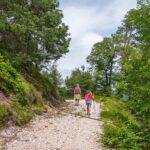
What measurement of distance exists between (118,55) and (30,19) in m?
33.6

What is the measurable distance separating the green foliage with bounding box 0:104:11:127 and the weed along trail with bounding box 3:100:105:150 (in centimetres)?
89

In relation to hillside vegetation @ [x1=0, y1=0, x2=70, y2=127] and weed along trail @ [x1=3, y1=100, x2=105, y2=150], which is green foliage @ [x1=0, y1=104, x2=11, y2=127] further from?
hillside vegetation @ [x1=0, y1=0, x2=70, y2=127]

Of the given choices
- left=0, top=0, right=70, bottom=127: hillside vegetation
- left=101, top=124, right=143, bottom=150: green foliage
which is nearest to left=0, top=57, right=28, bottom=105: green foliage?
left=0, top=0, right=70, bottom=127: hillside vegetation

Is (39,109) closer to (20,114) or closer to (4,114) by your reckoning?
(20,114)

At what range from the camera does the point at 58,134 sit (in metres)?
16.2

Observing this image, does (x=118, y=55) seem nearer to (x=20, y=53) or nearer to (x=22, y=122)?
(x=20, y=53)

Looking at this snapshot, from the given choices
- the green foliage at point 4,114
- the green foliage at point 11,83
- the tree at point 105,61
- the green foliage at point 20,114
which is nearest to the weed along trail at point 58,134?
the green foliage at point 20,114

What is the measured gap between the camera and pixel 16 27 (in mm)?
23781

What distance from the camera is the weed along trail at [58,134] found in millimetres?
13761

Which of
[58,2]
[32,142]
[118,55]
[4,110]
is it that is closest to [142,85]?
[32,142]

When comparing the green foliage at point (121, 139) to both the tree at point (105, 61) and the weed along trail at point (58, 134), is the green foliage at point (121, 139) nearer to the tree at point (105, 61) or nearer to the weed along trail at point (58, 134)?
the weed along trail at point (58, 134)

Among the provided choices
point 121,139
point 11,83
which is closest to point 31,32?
point 11,83

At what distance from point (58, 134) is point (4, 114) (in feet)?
9.27

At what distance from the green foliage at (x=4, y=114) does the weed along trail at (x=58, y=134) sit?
0.89 metres
